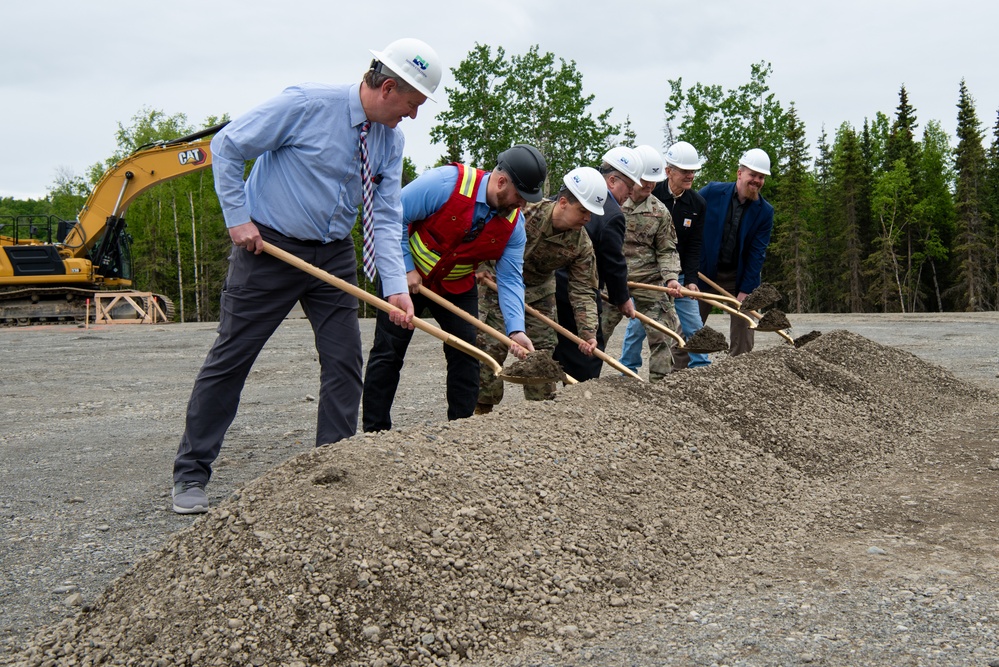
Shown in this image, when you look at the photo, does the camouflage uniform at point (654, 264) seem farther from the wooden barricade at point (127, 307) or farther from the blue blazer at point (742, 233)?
the wooden barricade at point (127, 307)

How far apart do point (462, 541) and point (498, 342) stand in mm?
2329

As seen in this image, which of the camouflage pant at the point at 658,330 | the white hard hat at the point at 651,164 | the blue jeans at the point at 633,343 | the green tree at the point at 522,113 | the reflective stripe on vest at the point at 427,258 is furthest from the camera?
the green tree at the point at 522,113

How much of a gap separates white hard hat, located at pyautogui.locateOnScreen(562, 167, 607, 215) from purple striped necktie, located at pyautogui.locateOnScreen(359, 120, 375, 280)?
4.35 feet

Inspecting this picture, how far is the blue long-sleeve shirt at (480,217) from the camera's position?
14.5 ft

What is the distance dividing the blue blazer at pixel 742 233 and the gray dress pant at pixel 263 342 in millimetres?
3814

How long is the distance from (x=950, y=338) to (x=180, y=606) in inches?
484

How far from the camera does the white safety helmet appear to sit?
134 inches

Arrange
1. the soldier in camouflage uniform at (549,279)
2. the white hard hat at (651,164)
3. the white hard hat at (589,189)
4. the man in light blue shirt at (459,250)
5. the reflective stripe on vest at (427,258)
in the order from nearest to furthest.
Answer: the man in light blue shirt at (459,250) → the reflective stripe on vest at (427,258) → the white hard hat at (589,189) → the soldier in camouflage uniform at (549,279) → the white hard hat at (651,164)

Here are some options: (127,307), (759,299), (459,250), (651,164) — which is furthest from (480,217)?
(127,307)

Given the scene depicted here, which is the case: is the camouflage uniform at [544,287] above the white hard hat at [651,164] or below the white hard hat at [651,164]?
below

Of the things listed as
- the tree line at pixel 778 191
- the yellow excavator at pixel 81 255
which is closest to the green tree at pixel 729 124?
the tree line at pixel 778 191

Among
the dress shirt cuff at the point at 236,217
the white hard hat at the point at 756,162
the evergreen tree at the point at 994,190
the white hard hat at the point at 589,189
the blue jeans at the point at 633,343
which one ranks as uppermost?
the evergreen tree at the point at 994,190

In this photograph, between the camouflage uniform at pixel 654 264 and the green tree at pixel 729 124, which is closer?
the camouflage uniform at pixel 654 264

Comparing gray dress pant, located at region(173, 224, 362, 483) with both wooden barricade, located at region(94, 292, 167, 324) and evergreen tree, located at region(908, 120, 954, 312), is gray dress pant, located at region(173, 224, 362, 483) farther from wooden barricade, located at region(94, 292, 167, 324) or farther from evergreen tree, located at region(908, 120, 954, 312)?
evergreen tree, located at region(908, 120, 954, 312)
